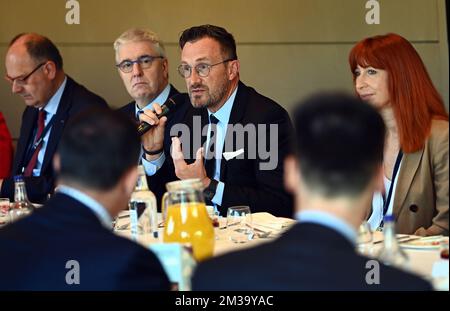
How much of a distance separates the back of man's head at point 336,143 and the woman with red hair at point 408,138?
1.71m

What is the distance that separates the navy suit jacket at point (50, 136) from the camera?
4.09 m

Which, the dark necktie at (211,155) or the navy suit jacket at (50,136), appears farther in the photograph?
the navy suit jacket at (50,136)

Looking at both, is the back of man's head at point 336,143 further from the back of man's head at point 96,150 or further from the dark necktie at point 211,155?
the dark necktie at point 211,155

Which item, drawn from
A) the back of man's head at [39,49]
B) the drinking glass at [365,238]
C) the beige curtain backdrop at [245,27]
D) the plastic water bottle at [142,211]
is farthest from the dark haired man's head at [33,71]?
the drinking glass at [365,238]

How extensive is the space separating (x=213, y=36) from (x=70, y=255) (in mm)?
2437

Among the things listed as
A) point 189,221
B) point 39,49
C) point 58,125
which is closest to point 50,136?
point 58,125

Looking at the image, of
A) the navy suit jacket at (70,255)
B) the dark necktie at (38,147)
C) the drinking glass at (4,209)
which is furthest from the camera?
the dark necktie at (38,147)

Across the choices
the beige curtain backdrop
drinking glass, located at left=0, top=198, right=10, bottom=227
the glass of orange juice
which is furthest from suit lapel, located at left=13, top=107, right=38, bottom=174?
the glass of orange juice

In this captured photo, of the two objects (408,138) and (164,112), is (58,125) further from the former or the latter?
(408,138)

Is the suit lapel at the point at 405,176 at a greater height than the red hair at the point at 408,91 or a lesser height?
lesser

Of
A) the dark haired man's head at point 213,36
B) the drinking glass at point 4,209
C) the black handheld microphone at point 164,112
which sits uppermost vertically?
the dark haired man's head at point 213,36

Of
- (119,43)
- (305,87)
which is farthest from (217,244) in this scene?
(305,87)

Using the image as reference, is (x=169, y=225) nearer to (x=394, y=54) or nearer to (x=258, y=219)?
(x=258, y=219)

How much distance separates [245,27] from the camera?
5.33 m
